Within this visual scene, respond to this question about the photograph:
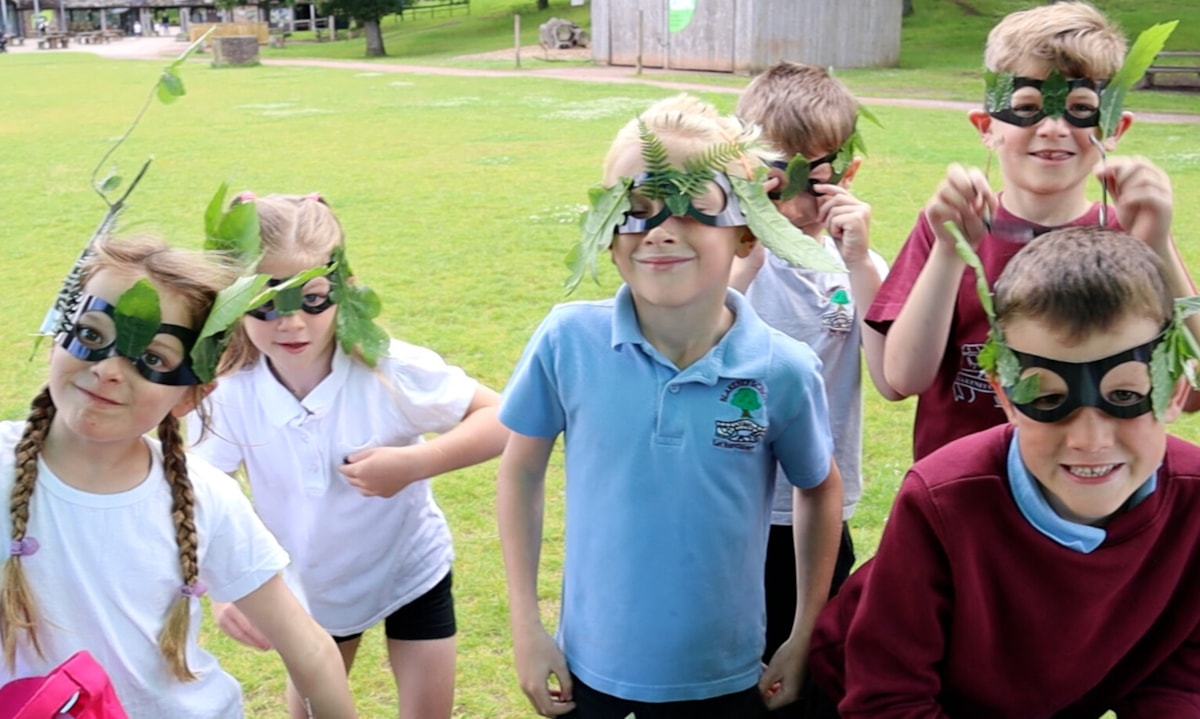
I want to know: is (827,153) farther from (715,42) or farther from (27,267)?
(715,42)

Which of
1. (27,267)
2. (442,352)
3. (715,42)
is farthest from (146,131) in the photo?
(715,42)

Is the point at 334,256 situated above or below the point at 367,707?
above

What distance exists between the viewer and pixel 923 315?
279cm

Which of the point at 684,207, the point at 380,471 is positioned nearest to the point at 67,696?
the point at 380,471

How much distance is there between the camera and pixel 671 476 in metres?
2.61

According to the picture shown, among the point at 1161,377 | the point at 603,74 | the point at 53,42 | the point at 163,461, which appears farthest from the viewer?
the point at 53,42

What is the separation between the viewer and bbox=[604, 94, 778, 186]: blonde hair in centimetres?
263

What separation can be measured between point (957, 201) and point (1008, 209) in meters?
0.43

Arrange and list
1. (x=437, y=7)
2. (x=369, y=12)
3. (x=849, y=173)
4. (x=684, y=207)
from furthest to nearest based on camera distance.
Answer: (x=437, y=7), (x=369, y=12), (x=849, y=173), (x=684, y=207)

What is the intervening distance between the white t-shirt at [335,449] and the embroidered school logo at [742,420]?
906 millimetres

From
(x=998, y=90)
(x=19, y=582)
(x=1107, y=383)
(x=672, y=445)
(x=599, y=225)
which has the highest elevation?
(x=998, y=90)

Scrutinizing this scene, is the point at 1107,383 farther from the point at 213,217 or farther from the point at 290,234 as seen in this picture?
the point at 290,234

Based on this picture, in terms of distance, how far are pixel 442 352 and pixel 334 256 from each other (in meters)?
4.55

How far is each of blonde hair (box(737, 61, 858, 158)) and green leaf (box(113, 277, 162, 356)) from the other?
5.66 feet
